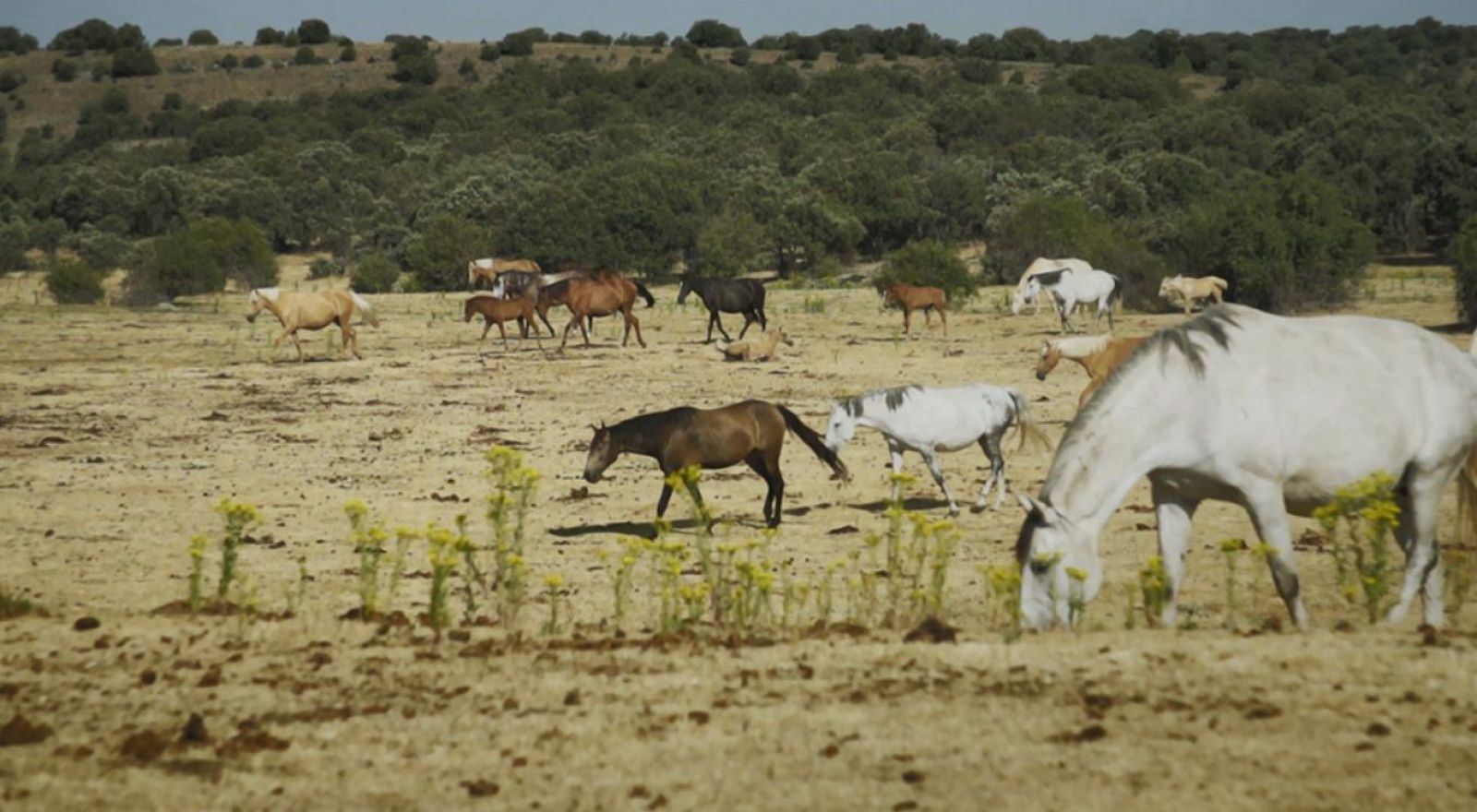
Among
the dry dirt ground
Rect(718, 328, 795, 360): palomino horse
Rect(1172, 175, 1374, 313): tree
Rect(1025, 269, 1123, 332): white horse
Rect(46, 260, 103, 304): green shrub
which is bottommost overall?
the dry dirt ground

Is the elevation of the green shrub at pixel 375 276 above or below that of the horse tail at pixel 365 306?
above

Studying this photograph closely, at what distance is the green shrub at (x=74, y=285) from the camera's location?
43.1m

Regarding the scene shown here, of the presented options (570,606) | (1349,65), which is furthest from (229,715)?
(1349,65)

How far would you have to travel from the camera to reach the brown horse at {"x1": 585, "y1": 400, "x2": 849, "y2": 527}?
1433cm

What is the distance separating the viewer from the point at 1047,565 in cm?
862

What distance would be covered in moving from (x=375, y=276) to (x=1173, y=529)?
4774 centimetres

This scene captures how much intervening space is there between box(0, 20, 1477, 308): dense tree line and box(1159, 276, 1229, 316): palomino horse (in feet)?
4.48

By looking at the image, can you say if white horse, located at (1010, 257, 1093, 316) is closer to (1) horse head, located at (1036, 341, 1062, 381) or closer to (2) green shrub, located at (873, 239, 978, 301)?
(2) green shrub, located at (873, 239, 978, 301)

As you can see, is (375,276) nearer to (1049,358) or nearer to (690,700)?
(1049,358)

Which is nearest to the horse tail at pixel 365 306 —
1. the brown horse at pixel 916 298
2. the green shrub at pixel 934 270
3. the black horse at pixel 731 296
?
the black horse at pixel 731 296

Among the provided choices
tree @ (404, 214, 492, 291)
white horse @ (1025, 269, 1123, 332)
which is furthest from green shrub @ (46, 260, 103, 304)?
white horse @ (1025, 269, 1123, 332)

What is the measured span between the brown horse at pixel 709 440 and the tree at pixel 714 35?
155135 mm

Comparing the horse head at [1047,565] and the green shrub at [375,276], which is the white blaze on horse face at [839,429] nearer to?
the horse head at [1047,565]

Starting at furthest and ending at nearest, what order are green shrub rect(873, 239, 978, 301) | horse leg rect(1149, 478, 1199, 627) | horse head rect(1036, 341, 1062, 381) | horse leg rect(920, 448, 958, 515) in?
green shrub rect(873, 239, 978, 301) < horse head rect(1036, 341, 1062, 381) < horse leg rect(920, 448, 958, 515) < horse leg rect(1149, 478, 1199, 627)
